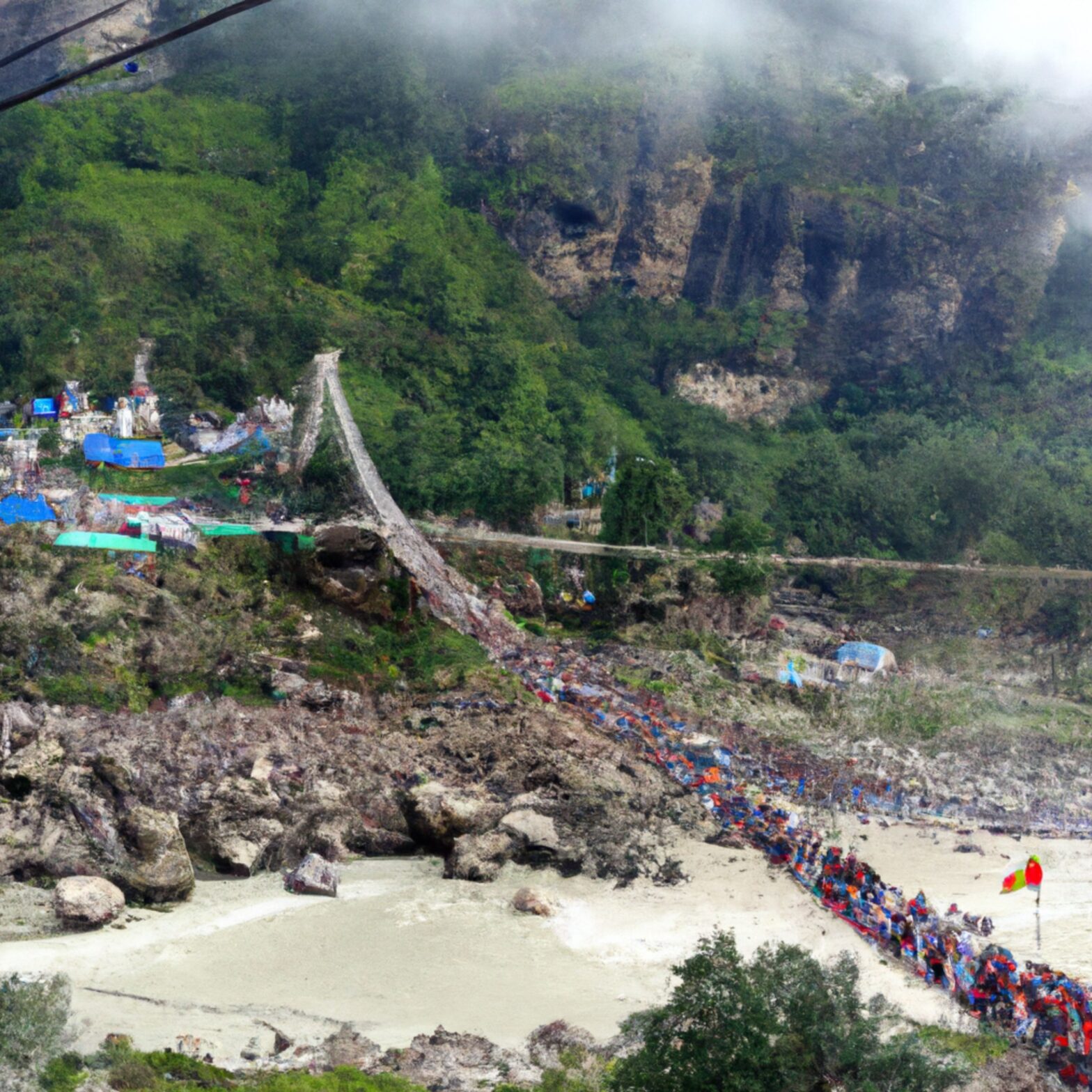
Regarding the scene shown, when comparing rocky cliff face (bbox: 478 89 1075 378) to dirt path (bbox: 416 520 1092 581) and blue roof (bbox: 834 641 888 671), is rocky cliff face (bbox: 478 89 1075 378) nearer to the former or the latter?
dirt path (bbox: 416 520 1092 581)

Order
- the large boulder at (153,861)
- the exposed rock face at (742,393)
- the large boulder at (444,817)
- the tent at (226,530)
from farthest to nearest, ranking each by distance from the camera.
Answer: the exposed rock face at (742,393) < the tent at (226,530) < the large boulder at (444,817) < the large boulder at (153,861)

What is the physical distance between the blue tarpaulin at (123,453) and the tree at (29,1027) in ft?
96.4

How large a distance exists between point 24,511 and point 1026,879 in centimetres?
3169

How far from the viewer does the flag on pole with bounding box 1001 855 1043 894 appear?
30141 mm

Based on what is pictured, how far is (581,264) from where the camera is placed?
71.0m

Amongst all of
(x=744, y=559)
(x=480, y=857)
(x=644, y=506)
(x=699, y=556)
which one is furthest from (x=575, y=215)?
(x=480, y=857)

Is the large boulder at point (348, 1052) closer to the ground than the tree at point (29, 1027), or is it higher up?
closer to the ground

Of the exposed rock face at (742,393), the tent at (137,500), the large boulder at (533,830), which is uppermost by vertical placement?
the exposed rock face at (742,393)

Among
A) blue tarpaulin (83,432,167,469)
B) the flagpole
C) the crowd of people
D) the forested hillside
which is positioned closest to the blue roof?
the forested hillside

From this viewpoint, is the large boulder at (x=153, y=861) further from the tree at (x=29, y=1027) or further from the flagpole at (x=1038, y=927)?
the flagpole at (x=1038, y=927)

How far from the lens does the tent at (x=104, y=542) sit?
42250mm

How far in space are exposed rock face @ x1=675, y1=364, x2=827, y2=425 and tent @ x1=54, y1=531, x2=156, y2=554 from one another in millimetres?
32530

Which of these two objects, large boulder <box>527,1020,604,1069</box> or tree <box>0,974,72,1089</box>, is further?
large boulder <box>527,1020,604,1069</box>

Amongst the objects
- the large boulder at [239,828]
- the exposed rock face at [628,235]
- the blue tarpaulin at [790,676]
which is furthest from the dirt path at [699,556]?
the exposed rock face at [628,235]
